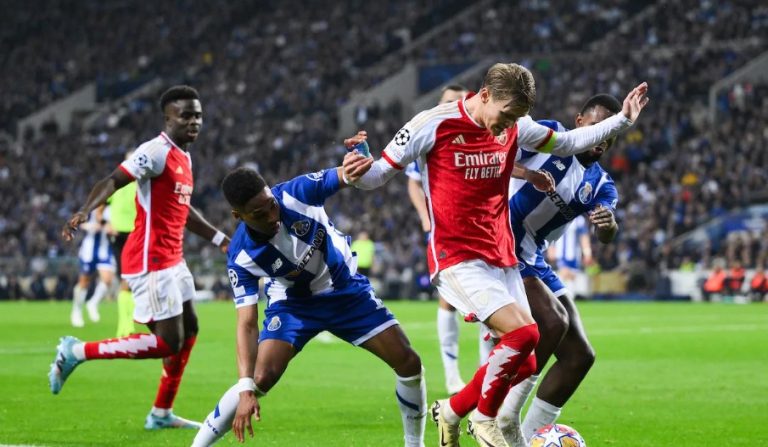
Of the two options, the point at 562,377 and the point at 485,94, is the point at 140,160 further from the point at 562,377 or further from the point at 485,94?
the point at 562,377

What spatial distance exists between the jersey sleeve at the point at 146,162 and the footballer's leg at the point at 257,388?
2.69 meters

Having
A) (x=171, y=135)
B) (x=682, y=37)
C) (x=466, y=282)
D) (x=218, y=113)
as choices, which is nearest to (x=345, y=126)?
(x=218, y=113)

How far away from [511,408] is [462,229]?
121 cm

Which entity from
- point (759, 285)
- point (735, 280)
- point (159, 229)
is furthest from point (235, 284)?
point (735, 280)

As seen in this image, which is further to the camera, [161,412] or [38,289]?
[38,289]

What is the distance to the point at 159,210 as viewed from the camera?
9.70m

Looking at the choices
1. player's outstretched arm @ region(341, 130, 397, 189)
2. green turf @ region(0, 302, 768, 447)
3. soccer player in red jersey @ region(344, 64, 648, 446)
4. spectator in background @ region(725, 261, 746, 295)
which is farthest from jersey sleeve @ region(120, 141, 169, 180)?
spectator in background @ region(725, 261, 746, 295)

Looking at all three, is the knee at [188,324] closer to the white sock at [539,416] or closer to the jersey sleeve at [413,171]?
the jersey sleeve at [413,171]

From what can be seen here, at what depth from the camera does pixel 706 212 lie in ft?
115

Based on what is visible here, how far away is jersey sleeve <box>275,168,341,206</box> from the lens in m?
6.95

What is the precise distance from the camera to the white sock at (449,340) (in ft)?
37.6

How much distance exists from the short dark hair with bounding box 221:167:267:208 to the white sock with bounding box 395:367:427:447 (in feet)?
4.98

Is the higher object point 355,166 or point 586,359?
point 355,166

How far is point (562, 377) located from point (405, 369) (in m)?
1.11
